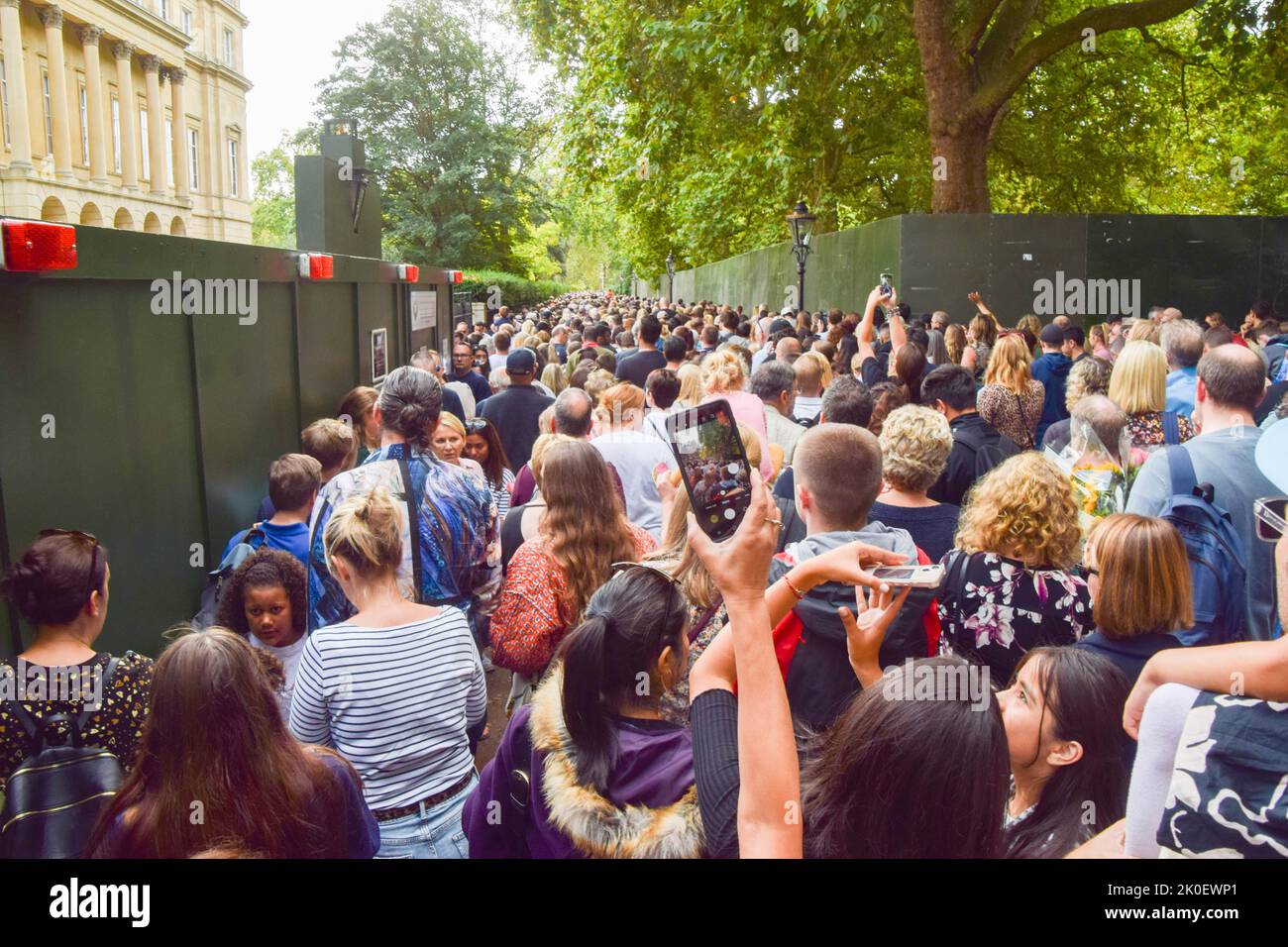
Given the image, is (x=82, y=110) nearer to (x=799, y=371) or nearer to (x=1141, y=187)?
(x=1141, y=187)

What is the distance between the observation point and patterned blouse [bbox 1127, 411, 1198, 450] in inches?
203

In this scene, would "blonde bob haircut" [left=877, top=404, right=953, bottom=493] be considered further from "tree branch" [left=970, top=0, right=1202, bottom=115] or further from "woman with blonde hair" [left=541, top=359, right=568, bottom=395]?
"tree branch" [left=970, top=0, right=1202, bottom=115]

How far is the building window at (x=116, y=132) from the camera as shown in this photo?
164ft

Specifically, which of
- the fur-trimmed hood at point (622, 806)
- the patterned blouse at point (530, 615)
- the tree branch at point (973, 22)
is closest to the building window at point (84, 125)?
the tree branch at point (973, 22)

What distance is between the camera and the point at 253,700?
2.20m

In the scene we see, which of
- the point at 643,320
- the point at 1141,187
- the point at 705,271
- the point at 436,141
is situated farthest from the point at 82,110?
the point at 643,320

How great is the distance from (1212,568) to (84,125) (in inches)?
2205

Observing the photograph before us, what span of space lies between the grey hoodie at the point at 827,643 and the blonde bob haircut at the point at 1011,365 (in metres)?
3.75

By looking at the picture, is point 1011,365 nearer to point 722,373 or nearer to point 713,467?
point 722,373

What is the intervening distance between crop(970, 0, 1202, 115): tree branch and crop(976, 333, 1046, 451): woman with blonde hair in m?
9.94

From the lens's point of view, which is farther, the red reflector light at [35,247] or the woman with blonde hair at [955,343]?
the woman with blonde hair at [955,343]

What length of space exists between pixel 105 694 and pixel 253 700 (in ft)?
2.31

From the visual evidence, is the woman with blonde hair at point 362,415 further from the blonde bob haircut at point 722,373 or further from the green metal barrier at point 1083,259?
the green metal barrier at point 1083,259

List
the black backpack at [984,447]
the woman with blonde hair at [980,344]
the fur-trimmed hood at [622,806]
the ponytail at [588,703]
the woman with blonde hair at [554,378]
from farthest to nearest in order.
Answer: the woman with blonde hair at [554,378]
the woman with blonde hair at [980,344]
the black backpack at [984,447]
the ponytail at [588,703]
the fur-trimmed hood at [622,806]
